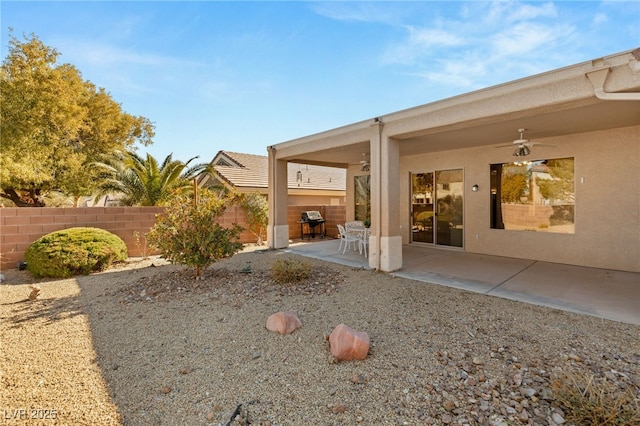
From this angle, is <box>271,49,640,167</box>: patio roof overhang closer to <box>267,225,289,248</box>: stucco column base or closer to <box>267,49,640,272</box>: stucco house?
<box>267,49,640,272</box>: stucco house

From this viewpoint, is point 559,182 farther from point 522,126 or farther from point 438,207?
point 438,207

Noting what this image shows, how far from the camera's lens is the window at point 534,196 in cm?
800

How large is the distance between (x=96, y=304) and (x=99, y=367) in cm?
249

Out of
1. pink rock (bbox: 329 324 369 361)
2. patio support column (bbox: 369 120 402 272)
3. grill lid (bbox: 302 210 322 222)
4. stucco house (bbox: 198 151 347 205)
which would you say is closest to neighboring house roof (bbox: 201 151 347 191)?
stucco house (bbox: 198 151 347 205)

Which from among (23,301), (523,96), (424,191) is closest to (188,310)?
(23,301)

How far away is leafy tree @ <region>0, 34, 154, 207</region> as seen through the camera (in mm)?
13516

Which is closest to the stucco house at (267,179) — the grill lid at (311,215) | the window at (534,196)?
the grill lid at (311,215)

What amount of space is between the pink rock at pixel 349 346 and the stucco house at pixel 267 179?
523 inches

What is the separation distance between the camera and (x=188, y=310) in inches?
195

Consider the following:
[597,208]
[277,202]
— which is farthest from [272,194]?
[597,208]

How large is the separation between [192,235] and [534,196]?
892 cm

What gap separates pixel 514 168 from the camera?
8875 mm

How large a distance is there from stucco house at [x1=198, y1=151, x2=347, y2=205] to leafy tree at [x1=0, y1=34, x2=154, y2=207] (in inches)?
230

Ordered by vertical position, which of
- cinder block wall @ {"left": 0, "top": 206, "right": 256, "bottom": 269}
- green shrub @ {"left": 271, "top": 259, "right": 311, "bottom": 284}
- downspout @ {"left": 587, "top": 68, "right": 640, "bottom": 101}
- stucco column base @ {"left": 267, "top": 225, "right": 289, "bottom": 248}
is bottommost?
green shrub @ {"left": 271, "top": 259, "right": 311, "bottom": 284}
